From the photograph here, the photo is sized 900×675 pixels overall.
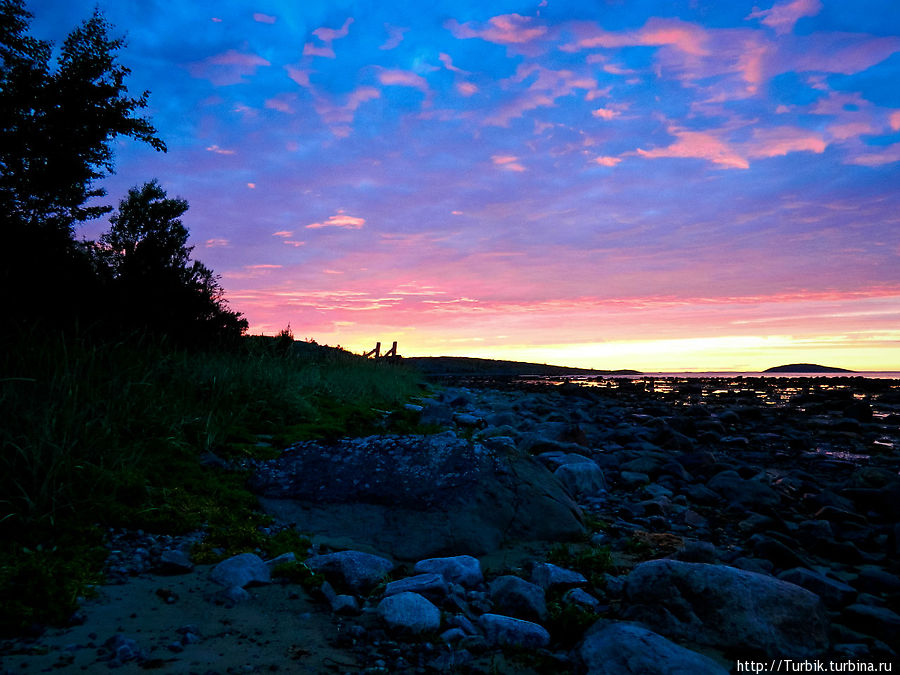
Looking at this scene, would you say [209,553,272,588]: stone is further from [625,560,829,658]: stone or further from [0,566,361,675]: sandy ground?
[625,560,829,658]: stone

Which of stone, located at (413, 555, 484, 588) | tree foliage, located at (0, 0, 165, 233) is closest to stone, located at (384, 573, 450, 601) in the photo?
stone, located at (413, 555, 484, 588)

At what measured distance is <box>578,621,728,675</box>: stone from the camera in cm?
211

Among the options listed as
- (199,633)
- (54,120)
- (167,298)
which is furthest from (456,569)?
(54,120)

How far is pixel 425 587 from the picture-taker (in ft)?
9.14

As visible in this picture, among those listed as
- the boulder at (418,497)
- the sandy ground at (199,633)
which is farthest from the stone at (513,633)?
the boulder at (418,497)

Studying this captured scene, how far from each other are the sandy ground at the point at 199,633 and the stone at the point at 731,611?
1612mm

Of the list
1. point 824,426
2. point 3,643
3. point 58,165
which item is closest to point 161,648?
point 3,643

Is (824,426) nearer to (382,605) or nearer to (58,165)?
(382,605)

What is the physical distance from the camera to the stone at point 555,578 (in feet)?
10.2

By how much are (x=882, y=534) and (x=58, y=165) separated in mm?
15312

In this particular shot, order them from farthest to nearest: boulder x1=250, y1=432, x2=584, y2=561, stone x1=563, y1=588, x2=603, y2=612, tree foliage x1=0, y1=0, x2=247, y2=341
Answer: tree foliage x1=0, y1=0, x2=247, y2=341, boulder x1=250, y1=432, x2=584, y2=561, stone x1=563, y1=588, x2=603, y2=612

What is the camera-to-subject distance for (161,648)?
2111 mm

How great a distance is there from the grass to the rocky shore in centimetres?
20

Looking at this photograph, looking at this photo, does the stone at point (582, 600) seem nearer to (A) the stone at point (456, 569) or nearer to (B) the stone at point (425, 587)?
(A) the stone at point (456, 569)
